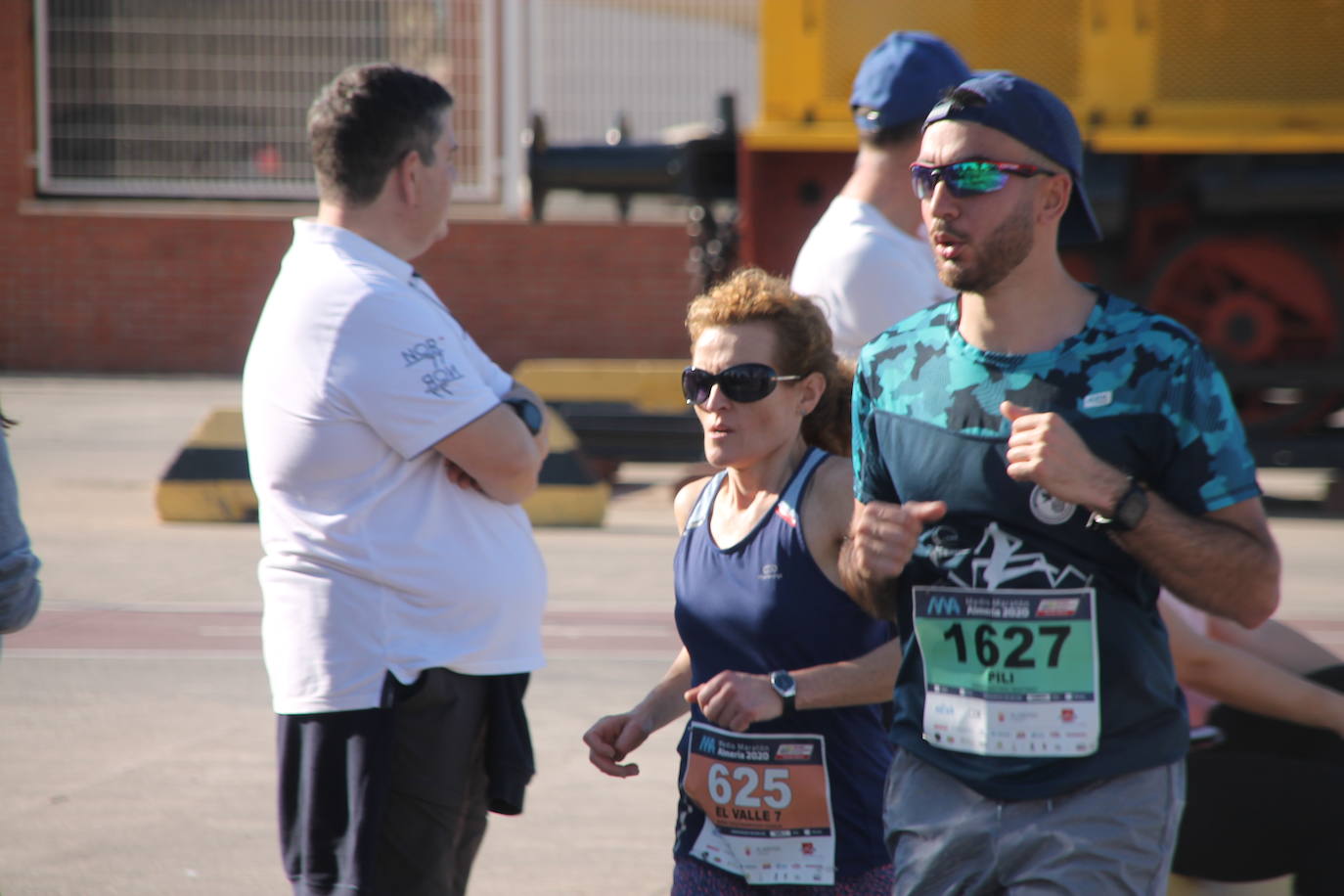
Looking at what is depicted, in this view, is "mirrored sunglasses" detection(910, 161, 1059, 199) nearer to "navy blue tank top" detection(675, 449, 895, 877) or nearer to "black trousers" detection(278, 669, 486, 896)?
"navy blue tank top" detection(675, 449, 895, 877)

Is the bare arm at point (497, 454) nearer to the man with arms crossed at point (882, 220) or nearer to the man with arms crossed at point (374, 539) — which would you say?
the man with arms crossed at point (374, 539)

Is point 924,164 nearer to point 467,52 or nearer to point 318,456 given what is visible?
point 318,456

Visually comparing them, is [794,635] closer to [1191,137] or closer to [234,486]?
[234,486]

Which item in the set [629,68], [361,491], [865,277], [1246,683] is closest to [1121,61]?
[865,277]

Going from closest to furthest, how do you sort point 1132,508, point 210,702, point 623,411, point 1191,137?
point 1132,508, point 210,702, point 1191,137, point 623,411

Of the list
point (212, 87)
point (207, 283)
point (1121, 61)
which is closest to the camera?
point (1121, 61)

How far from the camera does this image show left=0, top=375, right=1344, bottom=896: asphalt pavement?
15.7 ft

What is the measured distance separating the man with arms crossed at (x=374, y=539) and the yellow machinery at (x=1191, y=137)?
7458 mm

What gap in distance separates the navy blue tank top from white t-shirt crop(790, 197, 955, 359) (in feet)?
3.65

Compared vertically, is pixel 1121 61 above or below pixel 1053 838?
above

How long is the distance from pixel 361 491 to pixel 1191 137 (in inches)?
336

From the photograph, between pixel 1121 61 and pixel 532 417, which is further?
pixel 1121 61

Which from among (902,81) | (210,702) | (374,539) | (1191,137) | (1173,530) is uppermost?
(1191,137)

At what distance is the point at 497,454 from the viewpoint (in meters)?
3.23
